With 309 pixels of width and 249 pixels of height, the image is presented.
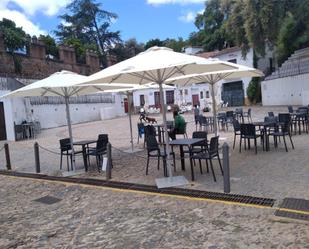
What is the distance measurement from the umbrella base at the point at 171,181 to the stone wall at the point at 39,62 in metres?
20.9

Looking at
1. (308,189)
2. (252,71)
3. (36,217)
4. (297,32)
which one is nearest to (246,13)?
(297,32)

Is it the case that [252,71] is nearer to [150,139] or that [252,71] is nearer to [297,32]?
[150,139]

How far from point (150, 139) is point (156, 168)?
1.12m

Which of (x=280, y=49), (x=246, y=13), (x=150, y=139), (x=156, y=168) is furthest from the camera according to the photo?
(x=280, y=49)

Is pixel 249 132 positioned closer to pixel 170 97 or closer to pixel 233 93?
pixel 233 93

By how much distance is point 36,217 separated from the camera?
237 inches

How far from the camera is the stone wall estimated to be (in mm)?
28406

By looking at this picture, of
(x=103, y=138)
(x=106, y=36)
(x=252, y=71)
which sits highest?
(x=106, y=36)

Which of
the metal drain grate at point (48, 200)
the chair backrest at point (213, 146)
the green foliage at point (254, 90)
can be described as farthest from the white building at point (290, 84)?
the metal drain grate at point (48, 200)

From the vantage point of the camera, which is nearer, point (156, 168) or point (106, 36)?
point (156, 168)

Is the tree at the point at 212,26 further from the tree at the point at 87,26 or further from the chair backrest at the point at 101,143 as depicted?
the chair backrest at the point at 101,143

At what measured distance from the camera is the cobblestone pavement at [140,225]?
446cm

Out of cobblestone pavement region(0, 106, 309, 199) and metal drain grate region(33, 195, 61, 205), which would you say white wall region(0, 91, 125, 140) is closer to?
cobblestone pavement region(0, 106, 309, 199)

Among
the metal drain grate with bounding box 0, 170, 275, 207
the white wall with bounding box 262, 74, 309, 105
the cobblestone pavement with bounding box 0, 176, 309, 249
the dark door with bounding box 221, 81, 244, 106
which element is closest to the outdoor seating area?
the metal drain grate with bounding box 0, 170, 275, 207
